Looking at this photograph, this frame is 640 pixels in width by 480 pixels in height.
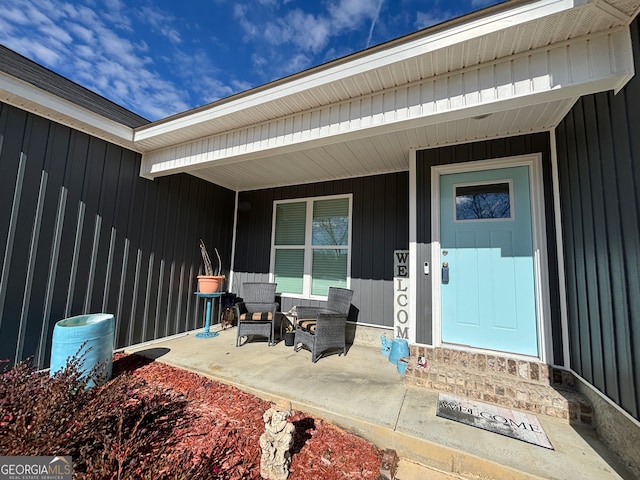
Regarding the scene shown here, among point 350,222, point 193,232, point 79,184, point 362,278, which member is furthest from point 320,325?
point 79,184

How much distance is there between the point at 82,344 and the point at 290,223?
11.1 ft

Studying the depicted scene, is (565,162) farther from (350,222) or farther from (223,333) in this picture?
(223,333)

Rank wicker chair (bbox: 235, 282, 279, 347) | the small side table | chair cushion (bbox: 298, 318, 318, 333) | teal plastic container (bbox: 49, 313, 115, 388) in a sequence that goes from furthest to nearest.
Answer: the small side table
wicker chair (bbox: 235, 282, 279, 347)
chair cushion (bbox: 298, 318, 318, 333)
teal plastic container (bbox: 49, 313, 115, 388)

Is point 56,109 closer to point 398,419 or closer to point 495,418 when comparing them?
point 398,419

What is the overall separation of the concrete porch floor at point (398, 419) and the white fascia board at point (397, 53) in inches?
110

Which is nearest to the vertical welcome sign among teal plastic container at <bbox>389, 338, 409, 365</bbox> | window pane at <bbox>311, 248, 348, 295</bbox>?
teal plastic container at <bbox>389, 338, 409, 365</bbox>

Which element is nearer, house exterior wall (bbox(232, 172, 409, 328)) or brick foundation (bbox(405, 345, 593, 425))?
brick foundation (bbox(405, 345, 593, 425))

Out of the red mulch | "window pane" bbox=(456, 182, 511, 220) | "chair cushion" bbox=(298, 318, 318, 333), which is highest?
"window pane" bbox=(456, 182, 511, 220)

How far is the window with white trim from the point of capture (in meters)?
4.55

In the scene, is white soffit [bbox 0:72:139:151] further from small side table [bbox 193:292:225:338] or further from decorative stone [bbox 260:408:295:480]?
decorative stone [bbox 260:408:295:480]

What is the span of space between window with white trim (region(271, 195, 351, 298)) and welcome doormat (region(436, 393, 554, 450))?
2.34 meters

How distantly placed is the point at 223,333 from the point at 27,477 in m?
3.29

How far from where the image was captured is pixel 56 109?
9.13 feet

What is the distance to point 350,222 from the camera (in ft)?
14.7
